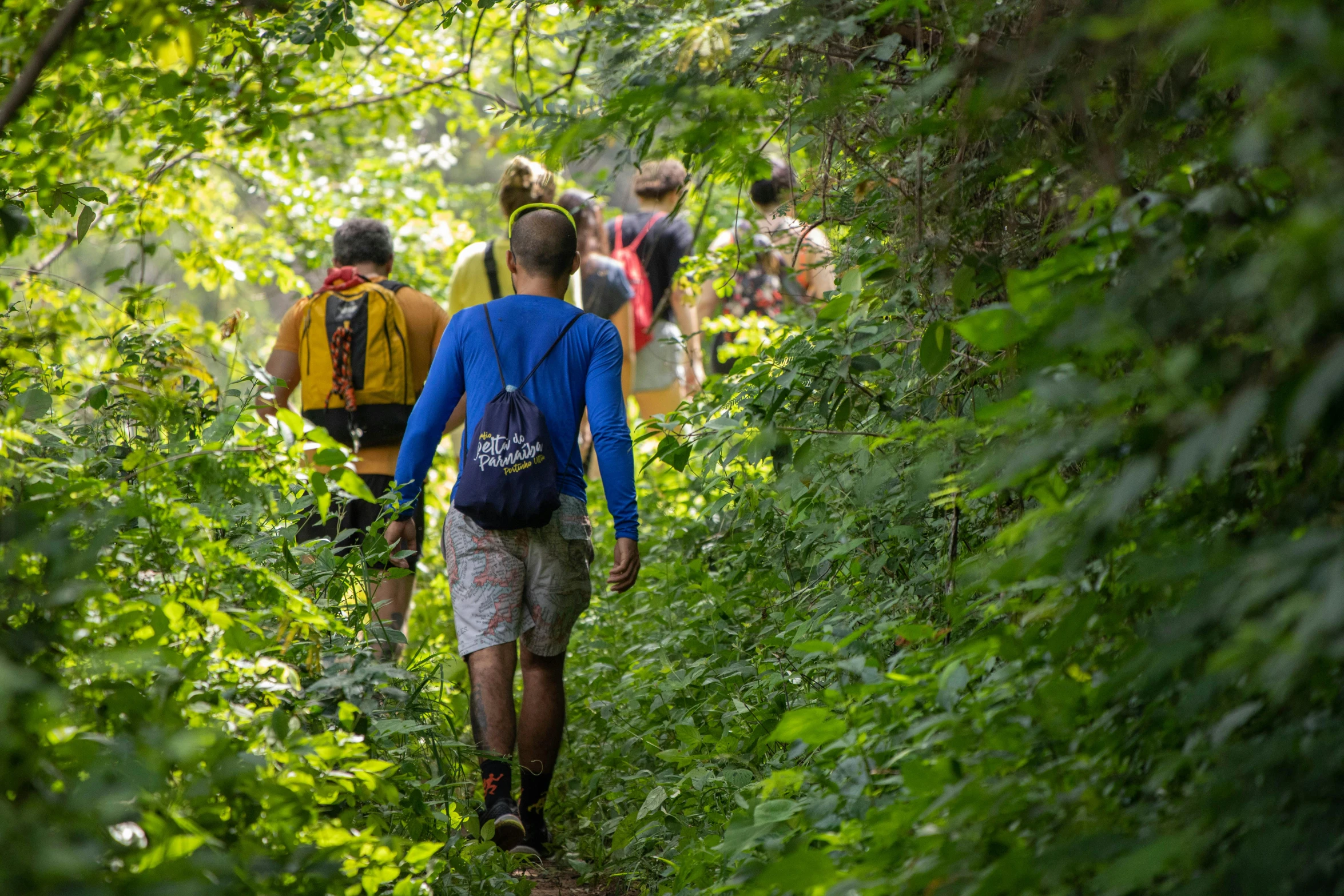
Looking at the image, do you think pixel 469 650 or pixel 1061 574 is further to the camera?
pixel 469 650

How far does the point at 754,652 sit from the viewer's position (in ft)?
12.8

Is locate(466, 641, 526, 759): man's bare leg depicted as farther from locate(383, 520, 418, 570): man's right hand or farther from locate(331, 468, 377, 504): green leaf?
locate(331, 468, 377, 504): green leaf

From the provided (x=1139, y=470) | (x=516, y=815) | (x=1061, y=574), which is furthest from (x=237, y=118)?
(x=1139, y=470)

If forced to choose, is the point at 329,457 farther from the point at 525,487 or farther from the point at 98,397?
the point at 525,487

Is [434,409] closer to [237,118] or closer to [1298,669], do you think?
[237,118]

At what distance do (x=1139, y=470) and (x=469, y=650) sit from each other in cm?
291

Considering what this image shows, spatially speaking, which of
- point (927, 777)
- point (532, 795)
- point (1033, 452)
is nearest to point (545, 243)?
point (532, 795)

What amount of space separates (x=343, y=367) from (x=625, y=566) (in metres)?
1.81

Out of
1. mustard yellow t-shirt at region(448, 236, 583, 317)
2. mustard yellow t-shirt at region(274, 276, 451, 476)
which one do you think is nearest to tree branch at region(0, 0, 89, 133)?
mustard yellow t-shirt at region(274, 276, 451, 476)

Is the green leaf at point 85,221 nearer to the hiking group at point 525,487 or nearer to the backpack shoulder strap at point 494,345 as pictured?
the hiking group at point 525,487

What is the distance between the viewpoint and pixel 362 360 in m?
5.07

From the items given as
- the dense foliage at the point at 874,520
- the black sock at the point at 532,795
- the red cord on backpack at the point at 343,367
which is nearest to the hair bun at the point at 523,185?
the red cord on backpack at the point at 343,367

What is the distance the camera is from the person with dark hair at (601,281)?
23.2ft

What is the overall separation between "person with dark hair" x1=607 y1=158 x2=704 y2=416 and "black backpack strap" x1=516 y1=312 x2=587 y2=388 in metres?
3.63
